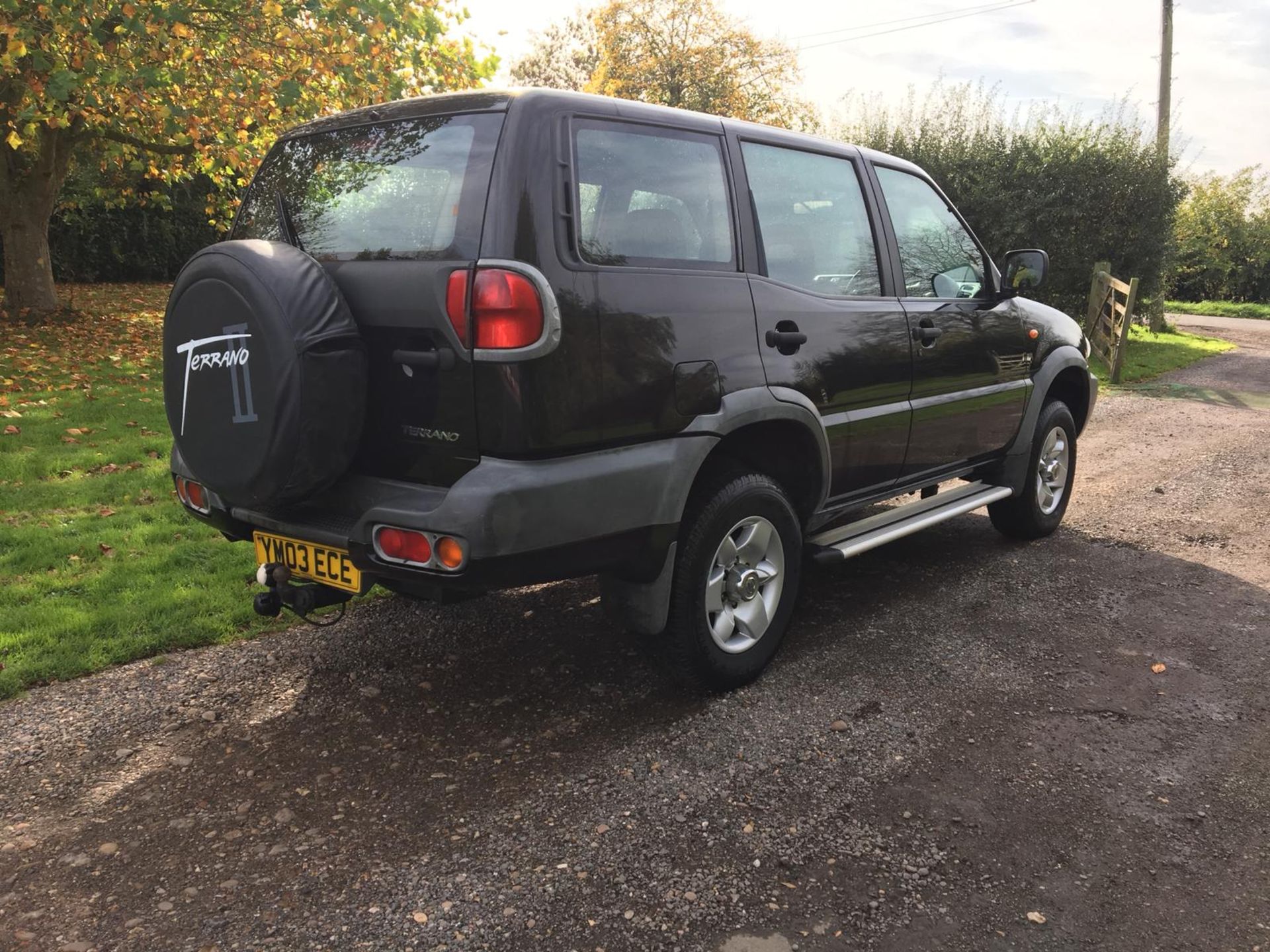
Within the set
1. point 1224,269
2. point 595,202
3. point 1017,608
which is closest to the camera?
point 595,202

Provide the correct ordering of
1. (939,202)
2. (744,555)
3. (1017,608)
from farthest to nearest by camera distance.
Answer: (939,202), (1017,608), (744,555)

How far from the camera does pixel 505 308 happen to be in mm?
2682

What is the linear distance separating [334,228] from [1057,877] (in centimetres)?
295

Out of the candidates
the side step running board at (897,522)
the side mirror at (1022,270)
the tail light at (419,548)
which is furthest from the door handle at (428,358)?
the side mirror at (1022,270)

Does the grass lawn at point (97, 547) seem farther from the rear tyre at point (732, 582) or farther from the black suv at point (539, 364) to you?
the rear tyre at point (732, 582)

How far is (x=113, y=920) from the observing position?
91.6 inches

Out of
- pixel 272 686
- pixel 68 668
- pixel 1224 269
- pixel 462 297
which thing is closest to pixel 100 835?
pixel 272 686

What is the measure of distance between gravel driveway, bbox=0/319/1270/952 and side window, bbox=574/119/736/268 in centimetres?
160

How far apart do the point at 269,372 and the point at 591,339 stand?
94 centimetres

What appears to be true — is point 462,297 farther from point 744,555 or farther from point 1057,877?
point 1057,877

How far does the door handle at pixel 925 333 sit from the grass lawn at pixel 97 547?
10.3 ft

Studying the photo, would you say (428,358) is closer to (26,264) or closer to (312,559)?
(312,559)

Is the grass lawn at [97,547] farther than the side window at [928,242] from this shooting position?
No

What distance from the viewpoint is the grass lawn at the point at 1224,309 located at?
29.6 metres
